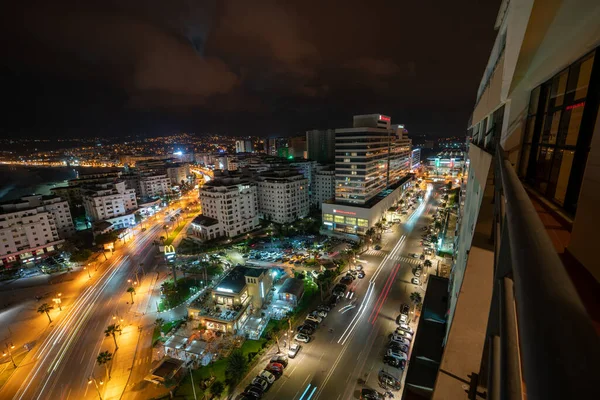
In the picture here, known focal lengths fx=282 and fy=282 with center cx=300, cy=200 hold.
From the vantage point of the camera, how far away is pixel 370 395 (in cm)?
1435

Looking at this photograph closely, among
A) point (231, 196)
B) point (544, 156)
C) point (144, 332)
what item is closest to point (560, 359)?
point (544, 156)

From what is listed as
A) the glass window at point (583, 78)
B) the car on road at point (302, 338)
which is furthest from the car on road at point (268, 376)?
the glass window at point (583, 78)

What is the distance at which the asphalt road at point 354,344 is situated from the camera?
1505cm

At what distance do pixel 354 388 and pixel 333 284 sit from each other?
10.2m

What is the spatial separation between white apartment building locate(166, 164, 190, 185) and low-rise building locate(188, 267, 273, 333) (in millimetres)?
58226

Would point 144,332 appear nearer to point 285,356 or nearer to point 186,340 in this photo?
point 186,340

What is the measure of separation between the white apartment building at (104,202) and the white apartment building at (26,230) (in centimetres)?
515

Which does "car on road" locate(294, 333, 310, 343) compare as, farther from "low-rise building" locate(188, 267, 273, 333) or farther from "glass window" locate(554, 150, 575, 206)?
"glass window" locate(554, 150, 575, 206)

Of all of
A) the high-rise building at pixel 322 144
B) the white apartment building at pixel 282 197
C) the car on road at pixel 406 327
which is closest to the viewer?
the car on road at pixel 406 327

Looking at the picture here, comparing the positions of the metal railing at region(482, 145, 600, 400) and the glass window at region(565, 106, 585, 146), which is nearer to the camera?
the metal railing at region(482, 145, 600, 400)

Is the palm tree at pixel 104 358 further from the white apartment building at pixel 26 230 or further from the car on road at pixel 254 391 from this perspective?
the white apartment building at pixel 26 230

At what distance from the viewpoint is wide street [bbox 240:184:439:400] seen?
1507cm

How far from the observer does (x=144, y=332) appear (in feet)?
66.4

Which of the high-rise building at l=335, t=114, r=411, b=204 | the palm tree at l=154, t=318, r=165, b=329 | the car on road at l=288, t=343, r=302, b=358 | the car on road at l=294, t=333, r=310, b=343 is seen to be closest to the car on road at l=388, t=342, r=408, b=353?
the car on road at l=294, t=333, r=310, b=343
